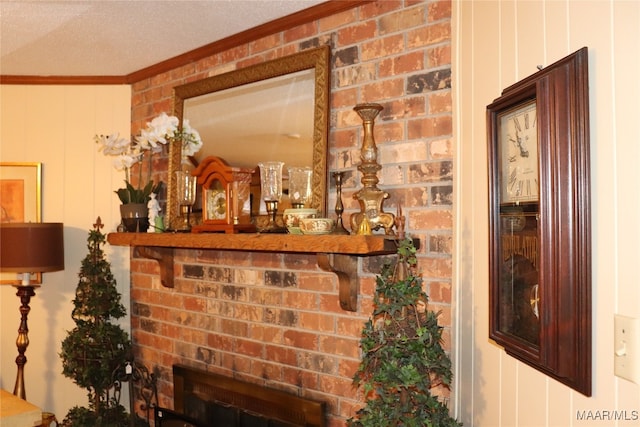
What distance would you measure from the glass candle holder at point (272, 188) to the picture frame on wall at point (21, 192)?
1919 mm

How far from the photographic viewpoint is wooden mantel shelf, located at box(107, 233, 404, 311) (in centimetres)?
212

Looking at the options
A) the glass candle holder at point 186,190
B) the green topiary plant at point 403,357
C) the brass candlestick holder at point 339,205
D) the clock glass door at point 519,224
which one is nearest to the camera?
the clock glass door at point 519,224

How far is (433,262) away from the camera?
2.26m

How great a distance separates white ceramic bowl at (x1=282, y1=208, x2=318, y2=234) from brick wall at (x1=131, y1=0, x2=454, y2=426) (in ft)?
0.57

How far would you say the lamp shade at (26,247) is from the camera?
345 cm

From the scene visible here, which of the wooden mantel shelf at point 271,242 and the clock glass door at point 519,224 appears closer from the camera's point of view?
the clock glass door at point 519,224

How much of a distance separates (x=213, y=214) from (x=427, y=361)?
4.49 feet

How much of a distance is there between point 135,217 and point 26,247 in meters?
0.70

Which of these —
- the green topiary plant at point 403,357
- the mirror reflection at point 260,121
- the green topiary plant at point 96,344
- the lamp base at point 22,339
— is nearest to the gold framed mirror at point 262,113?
the mirror reflection at point 260,121

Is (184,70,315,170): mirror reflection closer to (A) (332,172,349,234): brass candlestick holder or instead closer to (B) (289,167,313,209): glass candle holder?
(B) (289,167,313,209): glass candle holder

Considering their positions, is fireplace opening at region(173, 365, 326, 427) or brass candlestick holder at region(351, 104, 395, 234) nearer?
brass candlestick holder at region(351, 104, 395, 234)

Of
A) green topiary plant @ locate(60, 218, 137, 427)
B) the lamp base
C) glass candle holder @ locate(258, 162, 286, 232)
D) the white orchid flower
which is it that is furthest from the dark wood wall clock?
the lamp base

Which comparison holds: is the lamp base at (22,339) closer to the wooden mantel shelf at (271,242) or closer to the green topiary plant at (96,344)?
the green topiary plant at (96,344)

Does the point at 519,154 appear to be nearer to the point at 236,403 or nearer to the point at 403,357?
the point at 403,357
